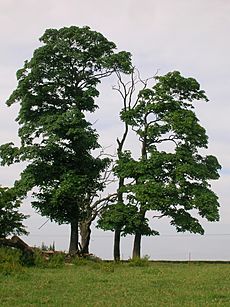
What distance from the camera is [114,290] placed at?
12.3 metres

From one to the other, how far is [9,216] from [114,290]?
37.4 ft

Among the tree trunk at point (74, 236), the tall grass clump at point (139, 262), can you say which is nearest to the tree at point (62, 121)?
the tree trunk at point (74, 236)

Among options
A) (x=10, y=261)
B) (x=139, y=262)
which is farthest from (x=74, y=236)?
(x=10, y=261)

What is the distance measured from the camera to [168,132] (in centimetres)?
2561

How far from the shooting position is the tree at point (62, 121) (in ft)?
80.0

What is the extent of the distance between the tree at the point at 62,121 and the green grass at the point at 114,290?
29.3ft

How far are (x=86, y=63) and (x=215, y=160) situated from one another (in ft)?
25.8

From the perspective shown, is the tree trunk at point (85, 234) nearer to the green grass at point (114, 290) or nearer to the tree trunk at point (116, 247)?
the tree trunk at point (116, 247)

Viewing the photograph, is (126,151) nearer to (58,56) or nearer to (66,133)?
(66,133)

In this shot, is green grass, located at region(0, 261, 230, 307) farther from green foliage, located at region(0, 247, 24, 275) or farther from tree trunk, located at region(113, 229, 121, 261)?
tree trunk, located at region(113, 229, 121, 261)

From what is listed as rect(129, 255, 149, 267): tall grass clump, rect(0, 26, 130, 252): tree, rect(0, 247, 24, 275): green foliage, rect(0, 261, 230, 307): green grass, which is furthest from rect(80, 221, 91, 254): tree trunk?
rect(0, 261, 230, 307): green grass

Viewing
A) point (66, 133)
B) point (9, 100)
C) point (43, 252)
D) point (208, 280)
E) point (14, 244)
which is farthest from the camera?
point (9, 100)

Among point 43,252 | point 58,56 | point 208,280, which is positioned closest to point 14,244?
point 43,252

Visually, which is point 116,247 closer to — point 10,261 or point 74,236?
point 74,236
